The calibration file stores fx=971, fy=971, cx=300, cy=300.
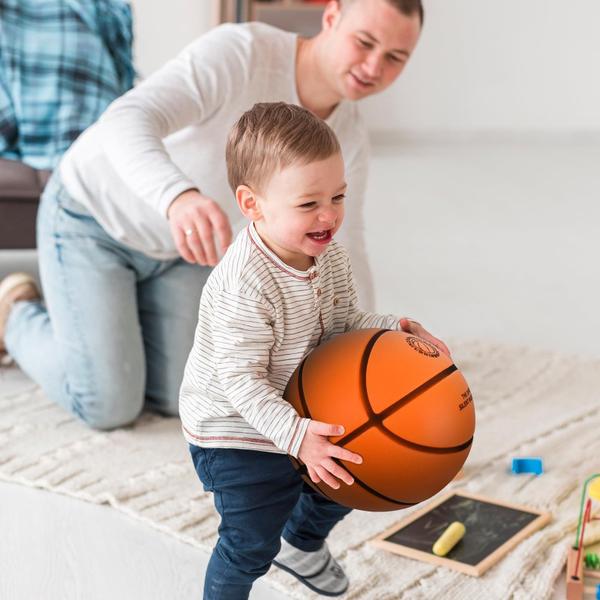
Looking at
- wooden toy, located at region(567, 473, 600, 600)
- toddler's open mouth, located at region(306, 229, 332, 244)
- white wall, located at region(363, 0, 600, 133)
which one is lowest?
white wall, located at region(363, 0, 600, 133)

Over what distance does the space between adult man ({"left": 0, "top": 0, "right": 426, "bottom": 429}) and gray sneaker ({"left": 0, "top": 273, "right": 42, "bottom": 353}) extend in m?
0.05

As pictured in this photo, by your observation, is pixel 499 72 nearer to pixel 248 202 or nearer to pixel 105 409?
pixel 105 409

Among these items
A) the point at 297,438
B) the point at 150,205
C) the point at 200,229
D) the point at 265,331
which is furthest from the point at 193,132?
the point at 297,438

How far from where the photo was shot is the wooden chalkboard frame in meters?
1.61

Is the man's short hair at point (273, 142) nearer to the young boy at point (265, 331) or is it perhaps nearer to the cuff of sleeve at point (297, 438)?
the young boy at point (265, 331)

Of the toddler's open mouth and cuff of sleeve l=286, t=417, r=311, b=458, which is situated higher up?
the toddler's open mouth

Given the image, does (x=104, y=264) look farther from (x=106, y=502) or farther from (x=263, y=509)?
(x=263, y=509)

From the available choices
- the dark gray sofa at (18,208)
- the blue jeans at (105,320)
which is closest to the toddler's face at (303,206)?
the blue jeans at (105,320)

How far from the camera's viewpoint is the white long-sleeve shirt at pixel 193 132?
1.81 m

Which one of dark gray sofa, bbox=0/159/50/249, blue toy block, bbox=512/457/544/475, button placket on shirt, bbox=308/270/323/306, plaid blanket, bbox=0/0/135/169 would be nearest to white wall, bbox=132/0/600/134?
plaid blanket, bbox=0/0/135/169

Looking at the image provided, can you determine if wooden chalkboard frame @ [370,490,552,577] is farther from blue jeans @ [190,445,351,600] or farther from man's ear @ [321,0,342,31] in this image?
man's ear @ [321,0,342,31]

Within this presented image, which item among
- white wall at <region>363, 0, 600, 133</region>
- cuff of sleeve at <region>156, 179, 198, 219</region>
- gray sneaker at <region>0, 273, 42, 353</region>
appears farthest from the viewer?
white wall at <region>363, 0, 600, 133</region>

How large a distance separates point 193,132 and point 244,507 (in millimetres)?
1013

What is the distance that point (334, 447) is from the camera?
118 centimetres
